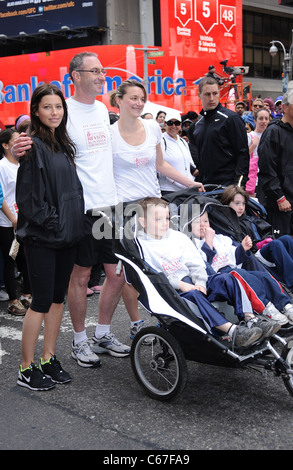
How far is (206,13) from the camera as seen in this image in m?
34.4

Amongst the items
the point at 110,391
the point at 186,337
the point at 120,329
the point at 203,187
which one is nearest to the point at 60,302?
the point at 110,391

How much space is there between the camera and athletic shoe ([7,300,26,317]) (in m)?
6.14

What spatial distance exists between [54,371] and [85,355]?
0.37 meters

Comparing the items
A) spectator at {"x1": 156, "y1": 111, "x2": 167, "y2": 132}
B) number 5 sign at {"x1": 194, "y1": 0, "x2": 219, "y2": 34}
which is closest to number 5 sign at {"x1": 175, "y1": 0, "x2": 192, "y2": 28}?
number 5 sign at {"x1": 194, "y1": 0, "x2": 219, "y2": 34}

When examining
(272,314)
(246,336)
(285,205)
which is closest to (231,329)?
(246,336)

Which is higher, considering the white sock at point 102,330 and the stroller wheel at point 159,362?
the stroller wheel at point 159,362

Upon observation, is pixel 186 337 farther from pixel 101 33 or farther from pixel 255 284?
pixel 101 33

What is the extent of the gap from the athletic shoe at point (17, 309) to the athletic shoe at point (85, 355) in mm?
1684

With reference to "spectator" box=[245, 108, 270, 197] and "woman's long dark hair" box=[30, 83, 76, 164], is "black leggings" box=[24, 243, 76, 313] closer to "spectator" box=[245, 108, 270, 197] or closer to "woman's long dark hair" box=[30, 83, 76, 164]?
"woman's long dark hair" box=[30, 83, 76, 164]

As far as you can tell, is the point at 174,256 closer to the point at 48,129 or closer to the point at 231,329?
the point at 231,329

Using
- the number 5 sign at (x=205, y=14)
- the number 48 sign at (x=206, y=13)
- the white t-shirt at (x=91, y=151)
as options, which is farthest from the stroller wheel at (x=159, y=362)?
the number 5 sign at (x=205, y=14)

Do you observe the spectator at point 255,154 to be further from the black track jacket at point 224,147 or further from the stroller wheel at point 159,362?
the stroller wheel at point 159,362

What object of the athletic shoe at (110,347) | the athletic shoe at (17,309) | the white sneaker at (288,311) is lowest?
the athletic shoe at (17,309)

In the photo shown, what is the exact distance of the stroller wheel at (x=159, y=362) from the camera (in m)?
3.64
